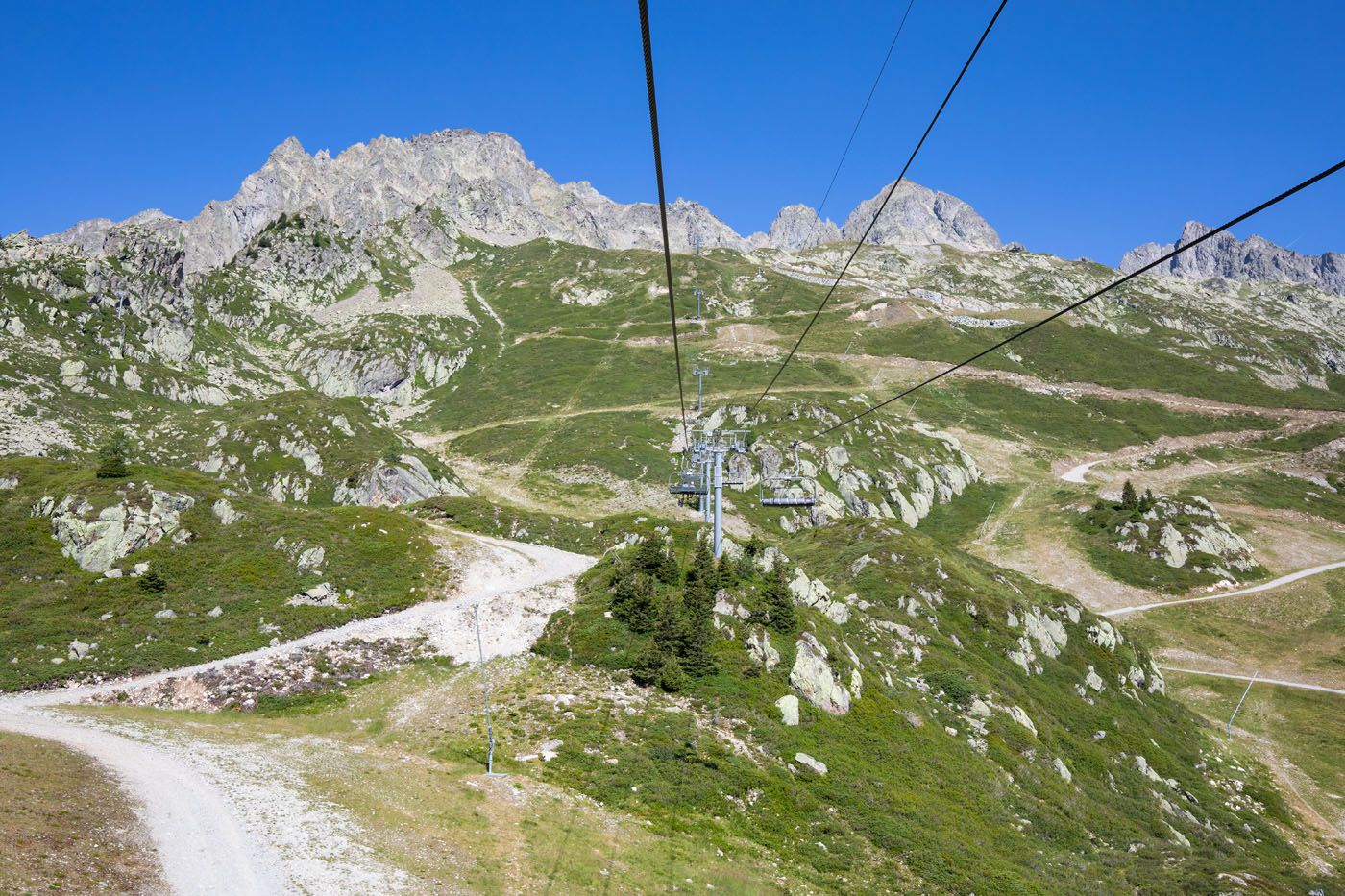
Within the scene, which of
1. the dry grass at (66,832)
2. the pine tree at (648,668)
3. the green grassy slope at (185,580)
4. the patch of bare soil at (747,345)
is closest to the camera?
the dry grass at (66,832)

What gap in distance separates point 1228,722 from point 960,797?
48.5m

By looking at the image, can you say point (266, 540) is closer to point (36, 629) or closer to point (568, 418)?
point (36, 629)

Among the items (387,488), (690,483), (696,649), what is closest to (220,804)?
(696,649)

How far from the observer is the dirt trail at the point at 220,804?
19172 mm

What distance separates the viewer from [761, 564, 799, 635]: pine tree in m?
37.0

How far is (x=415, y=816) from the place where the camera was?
23047 mm

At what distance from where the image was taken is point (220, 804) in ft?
73.8

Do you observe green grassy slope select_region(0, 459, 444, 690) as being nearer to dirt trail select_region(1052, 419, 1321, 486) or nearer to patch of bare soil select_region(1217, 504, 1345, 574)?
patch of bare soil select_region(1217, 504, 1345, 574)

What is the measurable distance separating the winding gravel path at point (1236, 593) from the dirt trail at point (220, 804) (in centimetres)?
8199

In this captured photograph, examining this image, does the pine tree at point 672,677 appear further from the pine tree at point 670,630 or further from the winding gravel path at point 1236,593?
the winding gravel path at point 1236,593

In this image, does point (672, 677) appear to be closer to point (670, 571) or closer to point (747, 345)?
point (670, 571)

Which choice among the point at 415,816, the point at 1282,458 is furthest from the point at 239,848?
the point at 1282,458

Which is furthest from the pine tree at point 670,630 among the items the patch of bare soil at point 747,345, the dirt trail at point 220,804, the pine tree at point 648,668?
the patch of bare soil at point 747,345

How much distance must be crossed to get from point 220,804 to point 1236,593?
11151 centimetres
